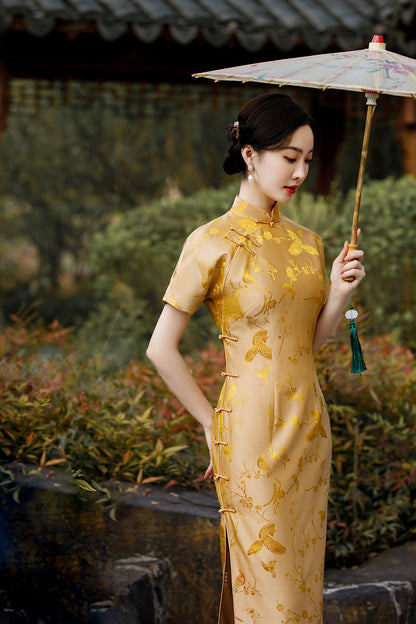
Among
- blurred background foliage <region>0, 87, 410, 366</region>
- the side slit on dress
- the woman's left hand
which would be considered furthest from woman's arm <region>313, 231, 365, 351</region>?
blurred background foliage <region>0, 87, 410, 366</region>

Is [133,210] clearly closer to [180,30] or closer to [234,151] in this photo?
[180,30]

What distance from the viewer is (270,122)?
2188 mm

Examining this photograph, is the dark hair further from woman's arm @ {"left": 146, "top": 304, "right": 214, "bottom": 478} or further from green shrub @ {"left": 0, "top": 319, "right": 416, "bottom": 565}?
green shrub @ {"left": 0, "top": 319, "right": 416, "bottom": 565}

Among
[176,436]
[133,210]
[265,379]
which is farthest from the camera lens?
[133,210]

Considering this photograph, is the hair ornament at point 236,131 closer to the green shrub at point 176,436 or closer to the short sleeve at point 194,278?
the short sleeve at point 194,278

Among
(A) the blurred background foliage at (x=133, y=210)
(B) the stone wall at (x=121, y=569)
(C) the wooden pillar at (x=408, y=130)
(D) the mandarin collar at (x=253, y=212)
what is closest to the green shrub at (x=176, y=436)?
(B) the stone wall at (x=121, y=569)

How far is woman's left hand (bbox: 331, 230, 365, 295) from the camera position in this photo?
221cm

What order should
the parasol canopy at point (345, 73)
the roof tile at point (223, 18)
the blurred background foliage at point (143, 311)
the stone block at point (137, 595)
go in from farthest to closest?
the roof tile at point (223, 18), the blurred background foliage at point (143, 311), the stone block at point (137, 595), the parasol canopy at point (345, 73)

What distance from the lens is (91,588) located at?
2965 millimetres

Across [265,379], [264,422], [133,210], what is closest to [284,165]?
[265,379]

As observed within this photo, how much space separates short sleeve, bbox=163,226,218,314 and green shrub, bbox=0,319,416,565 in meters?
1.15

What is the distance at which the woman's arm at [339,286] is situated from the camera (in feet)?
7.24

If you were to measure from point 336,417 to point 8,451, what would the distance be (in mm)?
1448

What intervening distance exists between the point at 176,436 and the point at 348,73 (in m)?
1.94
